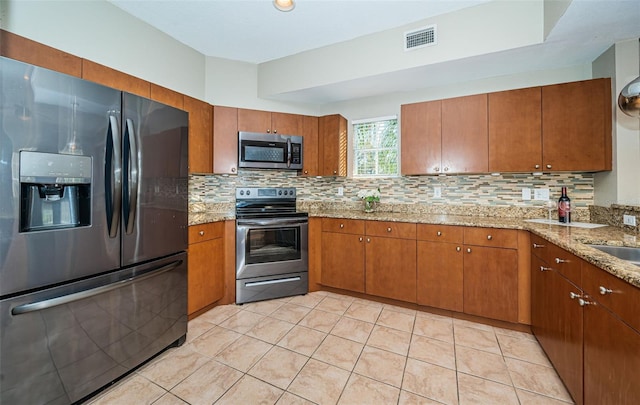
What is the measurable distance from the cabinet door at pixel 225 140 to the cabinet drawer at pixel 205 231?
70 cm

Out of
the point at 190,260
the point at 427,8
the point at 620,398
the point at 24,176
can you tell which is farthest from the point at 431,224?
the point at 24,176

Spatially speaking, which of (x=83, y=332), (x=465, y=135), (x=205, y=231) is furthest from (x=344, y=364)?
(x=465, y=135)

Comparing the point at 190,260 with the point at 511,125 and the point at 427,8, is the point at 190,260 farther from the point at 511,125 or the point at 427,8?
the point at 511,125

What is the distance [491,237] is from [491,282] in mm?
387

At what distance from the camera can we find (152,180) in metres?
1.71

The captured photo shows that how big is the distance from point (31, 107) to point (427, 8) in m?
2.69

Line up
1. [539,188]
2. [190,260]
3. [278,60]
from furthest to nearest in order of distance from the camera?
[278,60] → [539,188] → [190,260]

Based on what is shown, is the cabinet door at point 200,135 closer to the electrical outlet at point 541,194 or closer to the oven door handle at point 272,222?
the oven door handle at point 272,222

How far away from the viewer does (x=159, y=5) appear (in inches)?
85.0

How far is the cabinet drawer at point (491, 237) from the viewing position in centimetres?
215

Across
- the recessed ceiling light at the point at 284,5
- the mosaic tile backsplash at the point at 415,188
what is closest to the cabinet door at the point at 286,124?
the mosaic tile backsplash at the point at 415,188

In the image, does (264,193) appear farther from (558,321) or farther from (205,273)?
(558,321)

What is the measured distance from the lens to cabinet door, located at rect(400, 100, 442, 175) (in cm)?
265

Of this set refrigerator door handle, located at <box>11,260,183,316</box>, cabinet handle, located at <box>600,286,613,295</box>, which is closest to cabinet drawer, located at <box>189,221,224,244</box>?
refrigerator door handle, located at <box>11,260,183,316</box>
